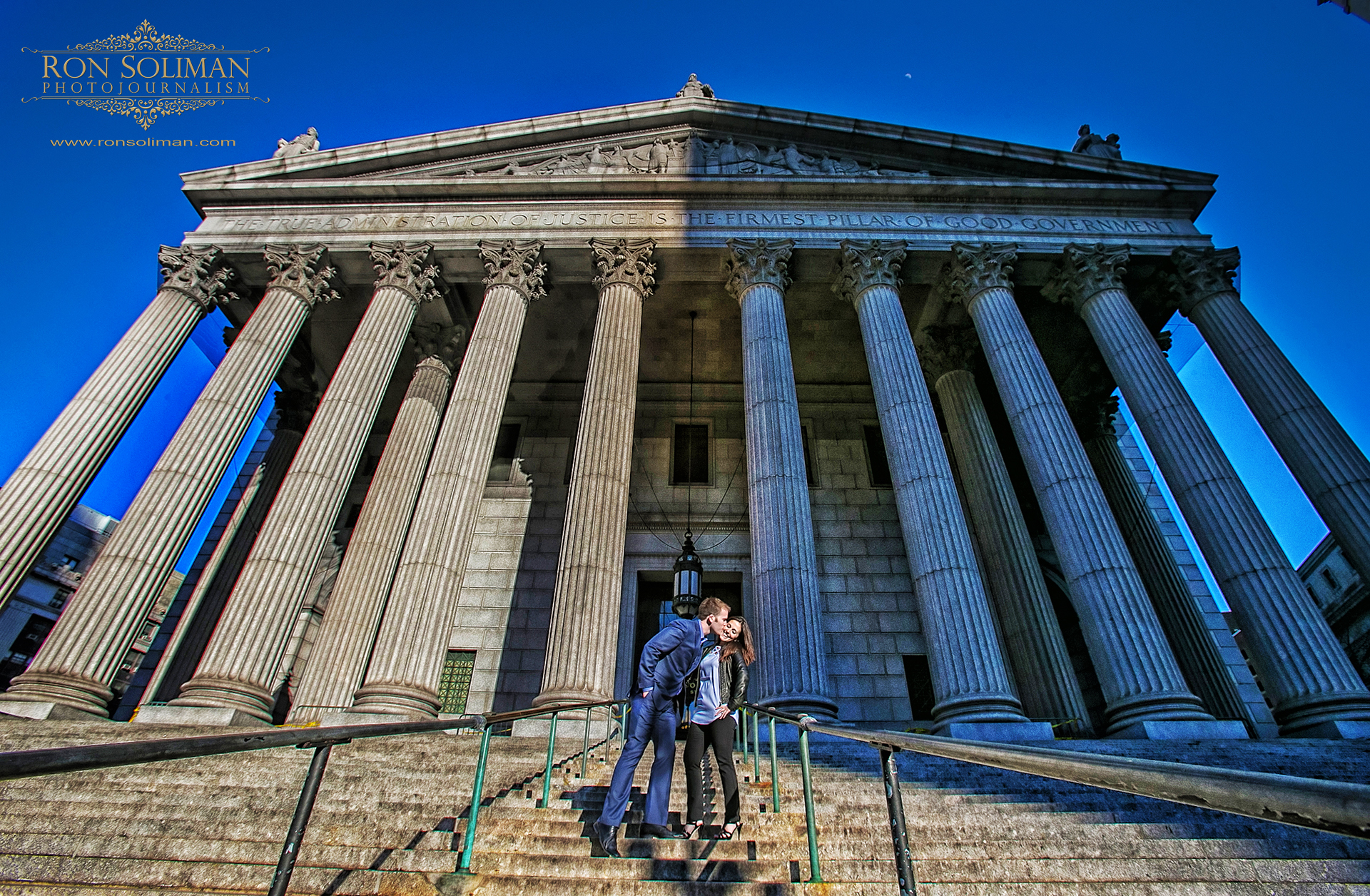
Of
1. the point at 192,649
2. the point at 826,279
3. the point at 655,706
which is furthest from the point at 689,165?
the point at 192,649

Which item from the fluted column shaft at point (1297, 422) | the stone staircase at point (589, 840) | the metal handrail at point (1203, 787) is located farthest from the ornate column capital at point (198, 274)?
the fluted column shaft at point (1297, 422)

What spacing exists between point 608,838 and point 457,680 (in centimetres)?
1417

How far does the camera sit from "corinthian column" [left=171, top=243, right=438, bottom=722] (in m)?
11.9

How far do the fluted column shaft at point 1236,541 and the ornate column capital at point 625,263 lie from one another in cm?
1053

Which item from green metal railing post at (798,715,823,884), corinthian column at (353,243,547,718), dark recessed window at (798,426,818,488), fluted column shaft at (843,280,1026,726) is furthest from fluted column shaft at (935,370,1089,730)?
green metal railing post at (798,715,823,884)

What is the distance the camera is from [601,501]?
43.6ft

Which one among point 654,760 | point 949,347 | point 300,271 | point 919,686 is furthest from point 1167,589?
point 300,271

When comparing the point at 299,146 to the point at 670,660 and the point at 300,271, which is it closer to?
the point at 300,271

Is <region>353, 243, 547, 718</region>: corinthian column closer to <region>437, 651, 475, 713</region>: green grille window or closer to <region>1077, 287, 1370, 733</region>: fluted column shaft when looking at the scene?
<region>437, 651, 475, 713</region>: green grille window

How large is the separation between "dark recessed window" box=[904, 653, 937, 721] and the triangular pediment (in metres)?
12.1

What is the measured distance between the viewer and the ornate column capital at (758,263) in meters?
16.5

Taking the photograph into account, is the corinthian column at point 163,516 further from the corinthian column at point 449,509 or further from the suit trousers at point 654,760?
the suit trousers at point 654,760

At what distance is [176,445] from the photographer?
46.0 feet

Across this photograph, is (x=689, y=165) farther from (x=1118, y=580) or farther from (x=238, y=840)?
(x=238, y=840)
